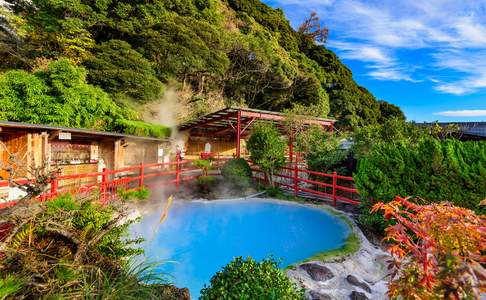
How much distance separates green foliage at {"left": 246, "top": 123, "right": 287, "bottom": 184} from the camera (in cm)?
1030

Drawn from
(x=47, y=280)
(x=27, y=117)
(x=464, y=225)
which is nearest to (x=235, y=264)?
(x=47, y=280)

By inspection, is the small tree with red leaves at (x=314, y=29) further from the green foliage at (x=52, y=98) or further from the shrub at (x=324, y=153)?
the green foliage at (x=52, y=98)

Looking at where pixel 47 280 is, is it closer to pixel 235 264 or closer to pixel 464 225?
pixel 235 264

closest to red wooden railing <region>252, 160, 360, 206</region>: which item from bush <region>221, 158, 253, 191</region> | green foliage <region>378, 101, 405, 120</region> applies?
bush <region>221, 158, 253, 191</region>

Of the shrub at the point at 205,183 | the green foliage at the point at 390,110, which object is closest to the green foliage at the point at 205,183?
the shrub at the point at 205,183

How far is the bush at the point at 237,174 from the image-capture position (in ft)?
34.3

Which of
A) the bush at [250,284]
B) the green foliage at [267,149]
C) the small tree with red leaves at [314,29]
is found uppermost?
the small tree with red leaves at [314,29]

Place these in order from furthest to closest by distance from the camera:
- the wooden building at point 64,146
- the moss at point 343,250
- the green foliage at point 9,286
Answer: the wooden building at point 64,146 < the moss at point 343,250 < the green foliage at point 9,286

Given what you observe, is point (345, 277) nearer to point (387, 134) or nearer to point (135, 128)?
point (387, 134)

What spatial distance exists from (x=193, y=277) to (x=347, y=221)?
4139 millimetres

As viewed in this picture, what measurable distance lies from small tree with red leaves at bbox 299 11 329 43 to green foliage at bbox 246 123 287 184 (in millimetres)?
34864

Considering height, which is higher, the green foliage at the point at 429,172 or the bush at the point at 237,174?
the green foliage at the point at 429,172

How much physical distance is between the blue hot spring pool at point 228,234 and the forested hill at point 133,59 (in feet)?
24.9

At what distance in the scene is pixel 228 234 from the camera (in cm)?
685
